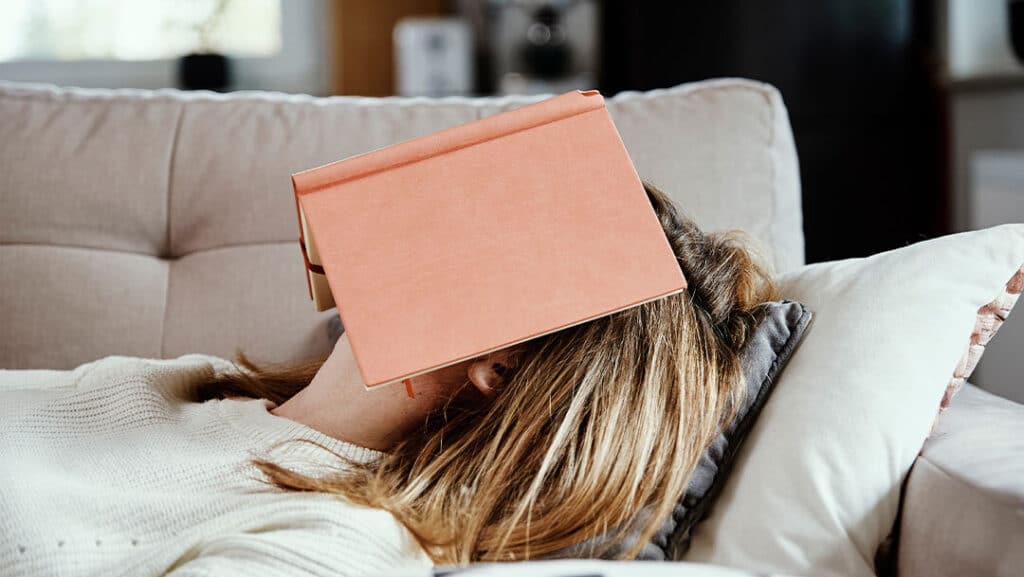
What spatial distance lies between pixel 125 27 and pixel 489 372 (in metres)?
3.28

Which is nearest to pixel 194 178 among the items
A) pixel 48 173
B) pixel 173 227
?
pixel 173 227

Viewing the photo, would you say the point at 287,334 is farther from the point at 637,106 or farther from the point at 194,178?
the point at 637,106

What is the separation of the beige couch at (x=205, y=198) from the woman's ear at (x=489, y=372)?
1.18 ft

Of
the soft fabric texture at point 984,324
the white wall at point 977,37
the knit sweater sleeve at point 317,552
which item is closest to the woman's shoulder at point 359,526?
the knit sweater sleeve at point 317,552

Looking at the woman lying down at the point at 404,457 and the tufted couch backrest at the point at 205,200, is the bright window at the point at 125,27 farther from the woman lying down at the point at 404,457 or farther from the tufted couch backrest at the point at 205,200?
the woman lying down at the point at 404,457

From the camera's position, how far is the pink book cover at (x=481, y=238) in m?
0.66

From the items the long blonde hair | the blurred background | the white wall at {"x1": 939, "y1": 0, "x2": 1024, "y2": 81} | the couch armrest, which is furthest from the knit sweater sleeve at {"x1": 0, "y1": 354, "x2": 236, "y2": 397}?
the white wall at {"x1": 939, "y1": 0, "x2": 1024, "y2": 81}

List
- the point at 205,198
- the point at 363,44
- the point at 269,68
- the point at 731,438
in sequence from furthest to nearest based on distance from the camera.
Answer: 1. the point at 269,68
2. the point at 363,44
3. the point at 205,198
4. the point at 731,438

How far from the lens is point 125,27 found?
143 inches

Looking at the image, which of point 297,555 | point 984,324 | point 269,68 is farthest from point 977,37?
point 269,68

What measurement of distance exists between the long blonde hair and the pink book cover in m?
0.13

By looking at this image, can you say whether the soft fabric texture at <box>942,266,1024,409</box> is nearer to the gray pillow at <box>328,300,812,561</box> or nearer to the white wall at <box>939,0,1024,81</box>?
the gray pillow at <box>328,300,812,561</box>

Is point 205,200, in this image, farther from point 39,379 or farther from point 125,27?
point 125,27

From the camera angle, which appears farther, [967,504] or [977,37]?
[977,37]
